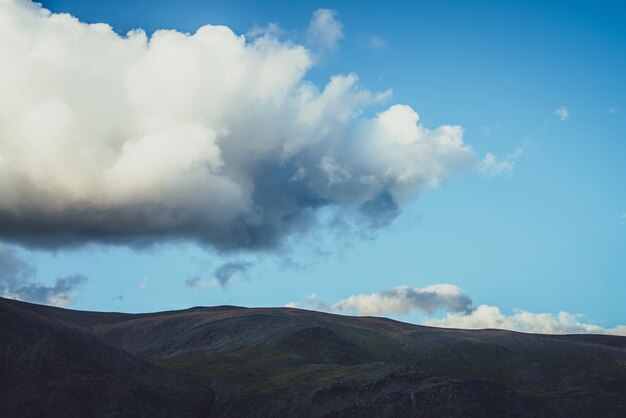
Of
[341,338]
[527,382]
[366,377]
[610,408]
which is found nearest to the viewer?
[366,377]

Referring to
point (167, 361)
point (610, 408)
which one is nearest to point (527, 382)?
point (610, 408)

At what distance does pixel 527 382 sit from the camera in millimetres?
166875

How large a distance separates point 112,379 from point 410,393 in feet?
188

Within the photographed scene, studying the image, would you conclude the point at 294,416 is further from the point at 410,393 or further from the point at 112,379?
the point at 112,379

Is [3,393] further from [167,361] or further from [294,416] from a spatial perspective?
[167,361]

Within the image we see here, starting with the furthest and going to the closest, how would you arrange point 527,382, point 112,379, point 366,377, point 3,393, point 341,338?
point 341,338
point 527,382
point 366,377
point 112,379
point 3,393

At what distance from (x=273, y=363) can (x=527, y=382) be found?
70.7m

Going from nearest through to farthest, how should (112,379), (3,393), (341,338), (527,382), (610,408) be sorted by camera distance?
1. (3,393)
2. (112,379)
3. (610,408)
4. (527,382)
5. (341,338)

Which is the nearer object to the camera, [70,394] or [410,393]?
[70,394]

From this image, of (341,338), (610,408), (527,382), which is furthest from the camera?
(341,338)

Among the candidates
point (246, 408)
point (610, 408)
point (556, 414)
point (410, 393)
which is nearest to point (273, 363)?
point (246, 408)

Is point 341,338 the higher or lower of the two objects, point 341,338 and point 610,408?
the higher

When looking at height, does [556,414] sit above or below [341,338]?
below

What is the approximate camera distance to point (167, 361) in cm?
17538
